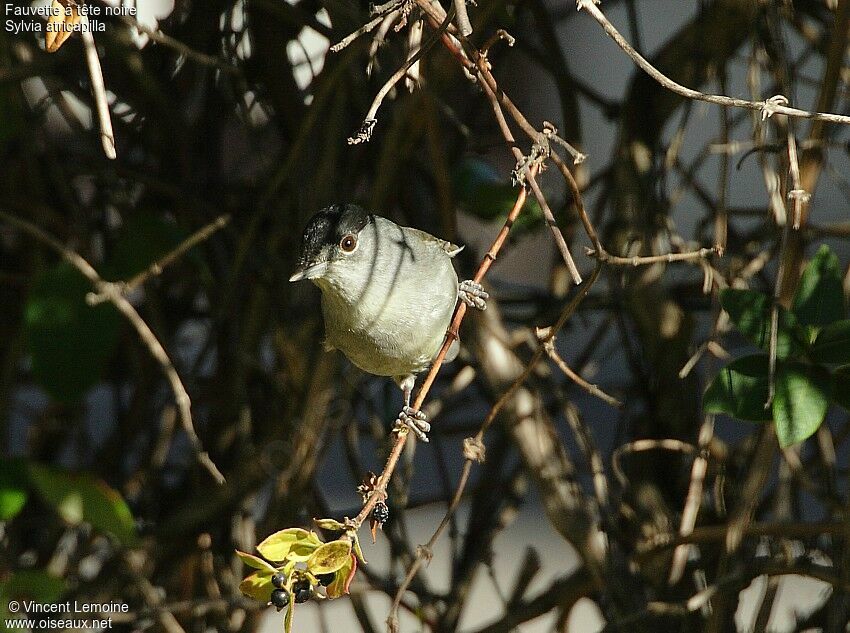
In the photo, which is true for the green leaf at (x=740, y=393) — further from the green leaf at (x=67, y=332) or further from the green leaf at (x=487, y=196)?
the green leaf at (x=67, y=332)

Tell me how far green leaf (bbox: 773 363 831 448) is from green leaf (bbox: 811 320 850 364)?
0.10 feet

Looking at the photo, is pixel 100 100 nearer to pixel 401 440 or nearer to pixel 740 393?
pixel 401 440

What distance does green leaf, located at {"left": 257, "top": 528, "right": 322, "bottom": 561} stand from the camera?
53.6 inches

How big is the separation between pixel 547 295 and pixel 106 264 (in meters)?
1.26

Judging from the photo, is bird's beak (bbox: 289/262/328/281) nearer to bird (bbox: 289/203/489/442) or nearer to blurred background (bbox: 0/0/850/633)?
bird (bbox: 289/203/489/442)

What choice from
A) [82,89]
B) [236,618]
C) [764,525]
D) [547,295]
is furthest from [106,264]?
[764,525]

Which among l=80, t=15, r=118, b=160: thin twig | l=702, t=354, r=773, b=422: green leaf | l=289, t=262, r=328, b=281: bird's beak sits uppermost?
l=80, t=15, r=118, b=160: thin twig

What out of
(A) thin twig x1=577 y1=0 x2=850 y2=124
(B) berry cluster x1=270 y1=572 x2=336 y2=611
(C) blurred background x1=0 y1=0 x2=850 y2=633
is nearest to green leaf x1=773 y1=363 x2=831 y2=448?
(C) blurred background x1=0 y1=0 x2=850 y2=633

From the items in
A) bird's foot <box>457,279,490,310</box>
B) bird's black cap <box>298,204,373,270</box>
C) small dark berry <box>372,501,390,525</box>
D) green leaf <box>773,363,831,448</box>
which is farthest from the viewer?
bird's foot <box>457,279,490,310</box>

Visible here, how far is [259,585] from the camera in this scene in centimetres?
142

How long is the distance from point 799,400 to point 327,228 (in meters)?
0.98

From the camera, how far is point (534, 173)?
157 cm

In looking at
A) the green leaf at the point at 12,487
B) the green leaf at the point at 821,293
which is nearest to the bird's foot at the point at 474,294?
the green leaf at the point at 821,293

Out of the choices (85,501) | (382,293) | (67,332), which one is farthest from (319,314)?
(85,501)
